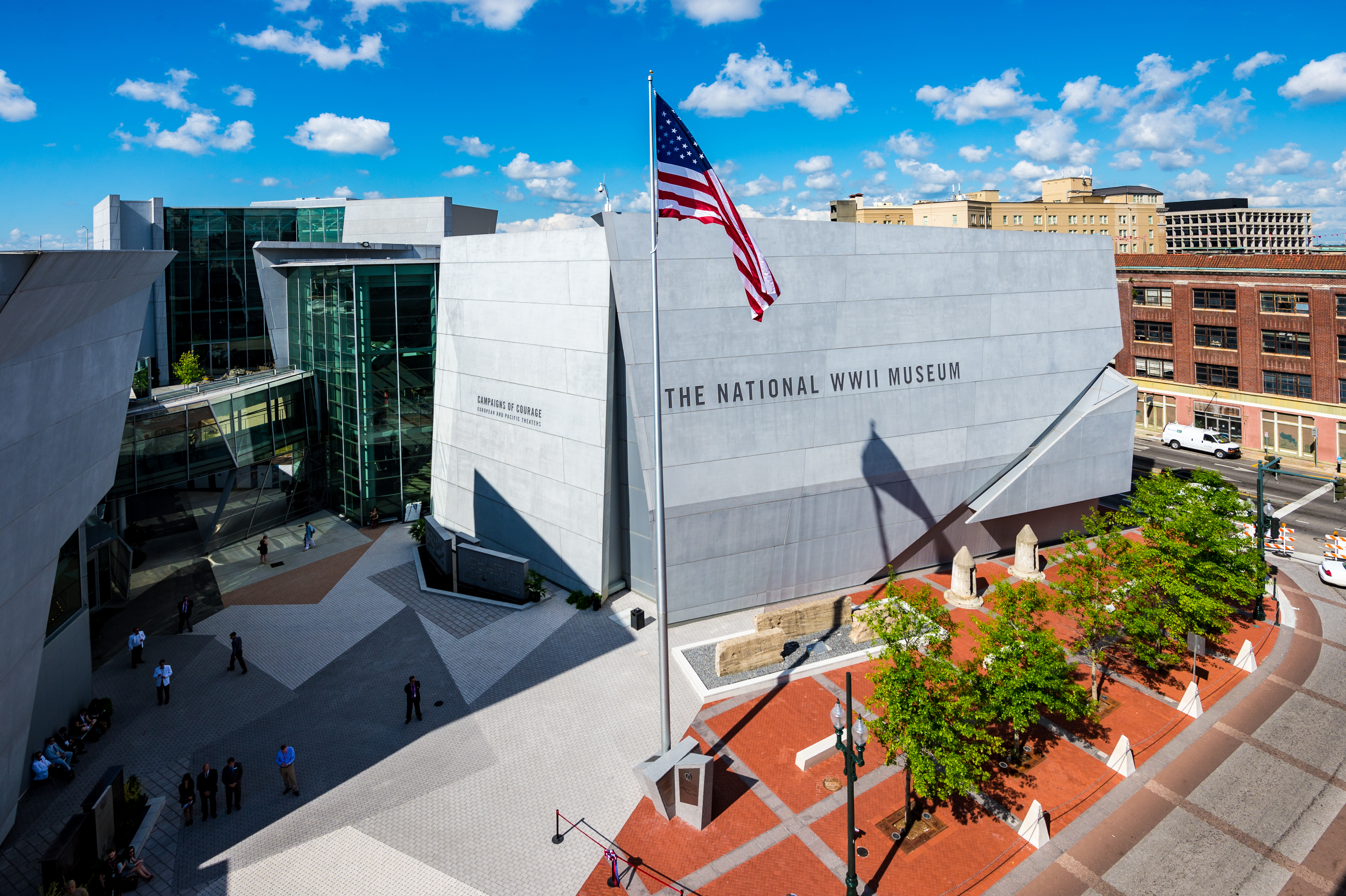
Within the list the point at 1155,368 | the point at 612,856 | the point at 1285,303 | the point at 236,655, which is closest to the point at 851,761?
the point at 612,856

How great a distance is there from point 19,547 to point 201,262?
166 feet

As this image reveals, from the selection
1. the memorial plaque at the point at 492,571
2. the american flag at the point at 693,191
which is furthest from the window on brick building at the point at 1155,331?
the american flag at the point at 693,191

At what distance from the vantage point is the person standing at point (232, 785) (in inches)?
701

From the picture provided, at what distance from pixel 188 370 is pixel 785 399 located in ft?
145

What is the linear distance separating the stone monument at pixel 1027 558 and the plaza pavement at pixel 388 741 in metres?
12.9

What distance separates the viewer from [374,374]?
37.6m

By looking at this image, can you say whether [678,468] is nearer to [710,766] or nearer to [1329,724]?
[710,766]

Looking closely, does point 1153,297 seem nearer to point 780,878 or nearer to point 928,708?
point 928,708

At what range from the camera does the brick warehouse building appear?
49406 millimetres

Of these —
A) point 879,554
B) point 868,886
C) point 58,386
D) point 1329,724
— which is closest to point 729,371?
point 879,554

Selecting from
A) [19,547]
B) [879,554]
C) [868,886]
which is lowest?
[868,886]

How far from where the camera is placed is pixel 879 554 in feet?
98.8

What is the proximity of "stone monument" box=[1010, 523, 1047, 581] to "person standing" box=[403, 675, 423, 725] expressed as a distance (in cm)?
2368

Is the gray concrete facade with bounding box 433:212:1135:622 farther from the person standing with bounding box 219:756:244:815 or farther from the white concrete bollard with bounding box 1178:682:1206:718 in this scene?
the person standing with bounding box 219:756:244:815
